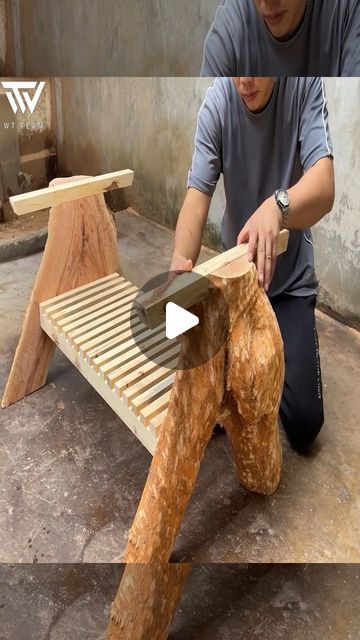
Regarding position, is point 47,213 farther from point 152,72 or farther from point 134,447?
point 134,447

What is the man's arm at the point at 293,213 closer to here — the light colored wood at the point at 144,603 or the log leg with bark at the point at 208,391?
the log leg with bark at the point at 208,391

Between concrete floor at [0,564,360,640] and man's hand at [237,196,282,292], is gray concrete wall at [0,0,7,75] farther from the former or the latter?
concrete floor at [0,564,360,640]

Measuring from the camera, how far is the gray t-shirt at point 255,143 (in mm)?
688

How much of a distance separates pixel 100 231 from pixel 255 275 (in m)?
0.51

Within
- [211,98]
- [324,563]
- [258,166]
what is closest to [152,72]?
[211,98]

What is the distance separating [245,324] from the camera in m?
0.88

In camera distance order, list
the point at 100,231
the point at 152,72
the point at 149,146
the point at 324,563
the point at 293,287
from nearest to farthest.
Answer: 1. the point at 152,72
2. the point at 149,146
3. the point at 293,287
4. the point at 324,563
5. the point at 100,231

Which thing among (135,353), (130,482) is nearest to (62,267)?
(135,353)


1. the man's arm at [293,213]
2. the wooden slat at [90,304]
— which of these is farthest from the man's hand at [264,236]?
the wooden slat at [90,304]

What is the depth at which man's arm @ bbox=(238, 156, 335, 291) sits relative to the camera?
76cm

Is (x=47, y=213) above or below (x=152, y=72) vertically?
below

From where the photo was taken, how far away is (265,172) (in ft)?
2.47

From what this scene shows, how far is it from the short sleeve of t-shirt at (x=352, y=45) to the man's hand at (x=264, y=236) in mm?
199

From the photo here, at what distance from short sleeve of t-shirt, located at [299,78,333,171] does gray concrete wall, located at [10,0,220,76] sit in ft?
0.49
